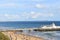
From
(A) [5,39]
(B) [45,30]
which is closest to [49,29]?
(B) [45,30]

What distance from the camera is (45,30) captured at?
68688mm

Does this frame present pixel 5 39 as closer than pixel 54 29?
Yes

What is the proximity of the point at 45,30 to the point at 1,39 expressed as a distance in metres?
47.7

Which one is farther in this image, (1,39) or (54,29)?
(54,29)

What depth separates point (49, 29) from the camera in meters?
69.6

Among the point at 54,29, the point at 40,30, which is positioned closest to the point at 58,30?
the point at 54,29

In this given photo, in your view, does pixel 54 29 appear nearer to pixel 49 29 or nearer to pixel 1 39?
pixel 49 29

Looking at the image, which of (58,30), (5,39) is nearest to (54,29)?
(58,30)

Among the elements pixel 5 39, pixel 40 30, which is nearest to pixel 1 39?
pixel 5 39

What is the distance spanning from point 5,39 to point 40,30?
46.0m

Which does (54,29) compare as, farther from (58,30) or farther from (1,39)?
(1,39)

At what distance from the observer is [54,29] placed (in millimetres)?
70062

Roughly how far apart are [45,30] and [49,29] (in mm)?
1616

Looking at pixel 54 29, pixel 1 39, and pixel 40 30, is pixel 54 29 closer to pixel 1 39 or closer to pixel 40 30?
pixel 40 30
